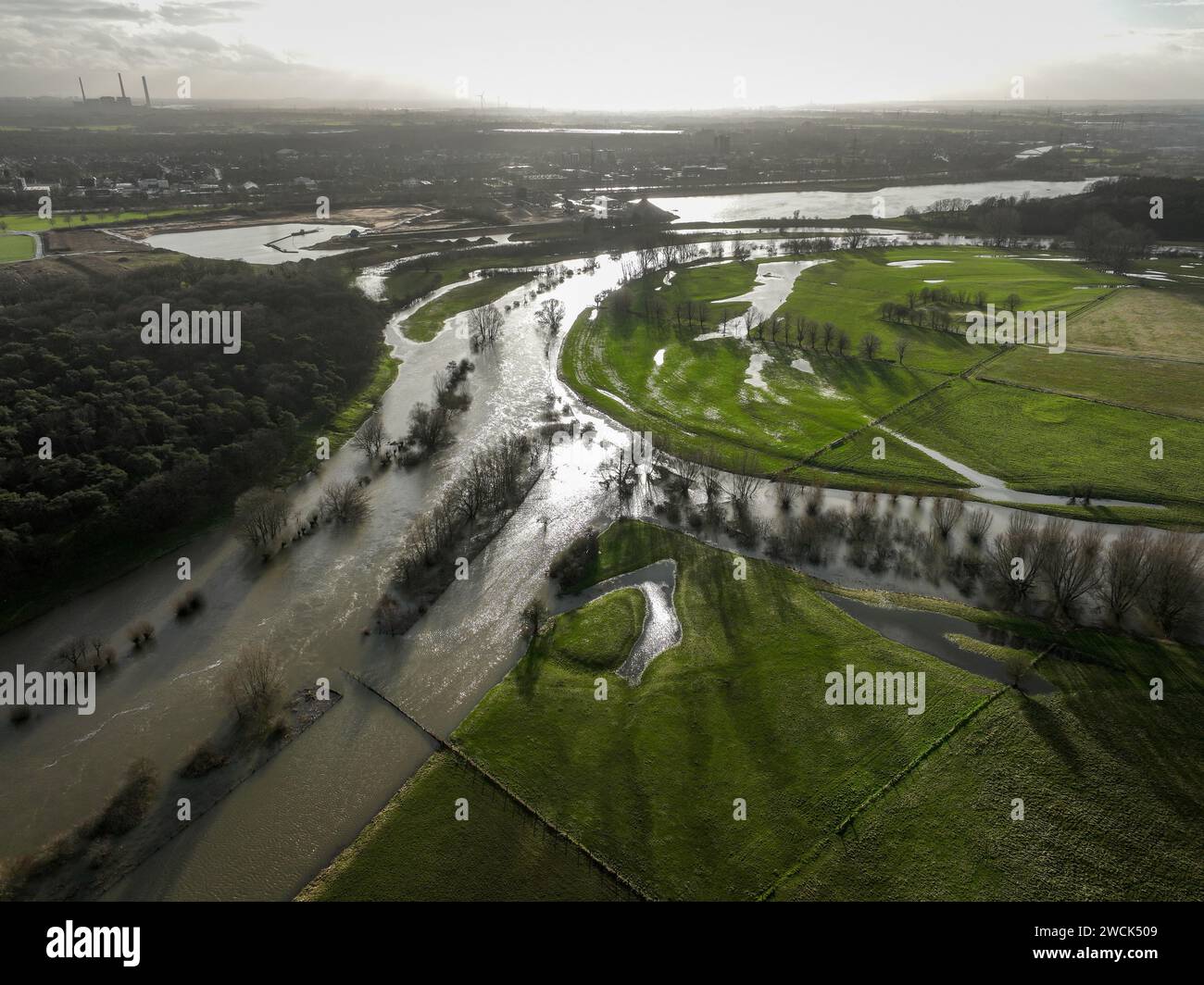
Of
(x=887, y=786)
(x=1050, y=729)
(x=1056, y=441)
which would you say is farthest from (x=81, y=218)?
(x=1050, y=729)

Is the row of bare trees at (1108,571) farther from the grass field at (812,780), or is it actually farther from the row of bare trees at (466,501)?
the row of bare trees at (466,501)

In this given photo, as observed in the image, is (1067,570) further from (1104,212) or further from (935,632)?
(1104,212)

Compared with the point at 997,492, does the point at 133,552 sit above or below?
below

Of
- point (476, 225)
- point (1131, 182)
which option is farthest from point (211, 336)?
point (1131, 182)

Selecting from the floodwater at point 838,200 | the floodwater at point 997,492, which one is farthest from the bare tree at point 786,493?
the floodwater at point 838,200

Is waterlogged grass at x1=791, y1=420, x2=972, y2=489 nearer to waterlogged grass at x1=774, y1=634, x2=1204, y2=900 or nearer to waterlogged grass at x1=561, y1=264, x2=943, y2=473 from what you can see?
waterlogged grass at x1=561, y1=264, x2=943, y2=473
